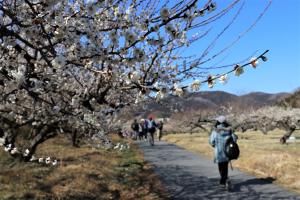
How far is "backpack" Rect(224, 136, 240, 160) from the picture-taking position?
437 inches

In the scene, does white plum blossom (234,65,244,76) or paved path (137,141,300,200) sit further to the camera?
paved path (137,141,300,200)

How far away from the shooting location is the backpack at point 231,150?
11.1m

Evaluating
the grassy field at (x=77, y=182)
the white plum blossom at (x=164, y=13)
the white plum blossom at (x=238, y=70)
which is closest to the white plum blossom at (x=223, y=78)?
the white plum blossom at (x=238, y=70)

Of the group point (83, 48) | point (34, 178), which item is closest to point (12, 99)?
point (34, 178)

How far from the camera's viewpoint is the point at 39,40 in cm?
501

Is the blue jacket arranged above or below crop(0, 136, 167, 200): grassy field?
above

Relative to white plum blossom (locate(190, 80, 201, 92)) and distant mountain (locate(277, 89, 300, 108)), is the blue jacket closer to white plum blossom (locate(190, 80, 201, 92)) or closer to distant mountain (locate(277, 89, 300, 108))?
white plum blossom (locate(190, 80, 201, 92))

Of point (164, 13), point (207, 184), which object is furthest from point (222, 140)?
point (164, 13)

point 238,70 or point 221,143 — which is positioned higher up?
point 238,70

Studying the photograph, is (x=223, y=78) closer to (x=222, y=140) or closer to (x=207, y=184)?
(x=222, y=140)

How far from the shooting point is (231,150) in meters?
11.1

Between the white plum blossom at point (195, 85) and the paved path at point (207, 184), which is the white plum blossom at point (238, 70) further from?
the paved path at point (207, 184)

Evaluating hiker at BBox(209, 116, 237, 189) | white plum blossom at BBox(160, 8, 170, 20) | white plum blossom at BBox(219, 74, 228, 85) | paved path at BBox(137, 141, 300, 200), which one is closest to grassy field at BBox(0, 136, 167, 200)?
paved path at BBox(137, 141, 300, 200)

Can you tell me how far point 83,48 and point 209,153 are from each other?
57.0 ft
